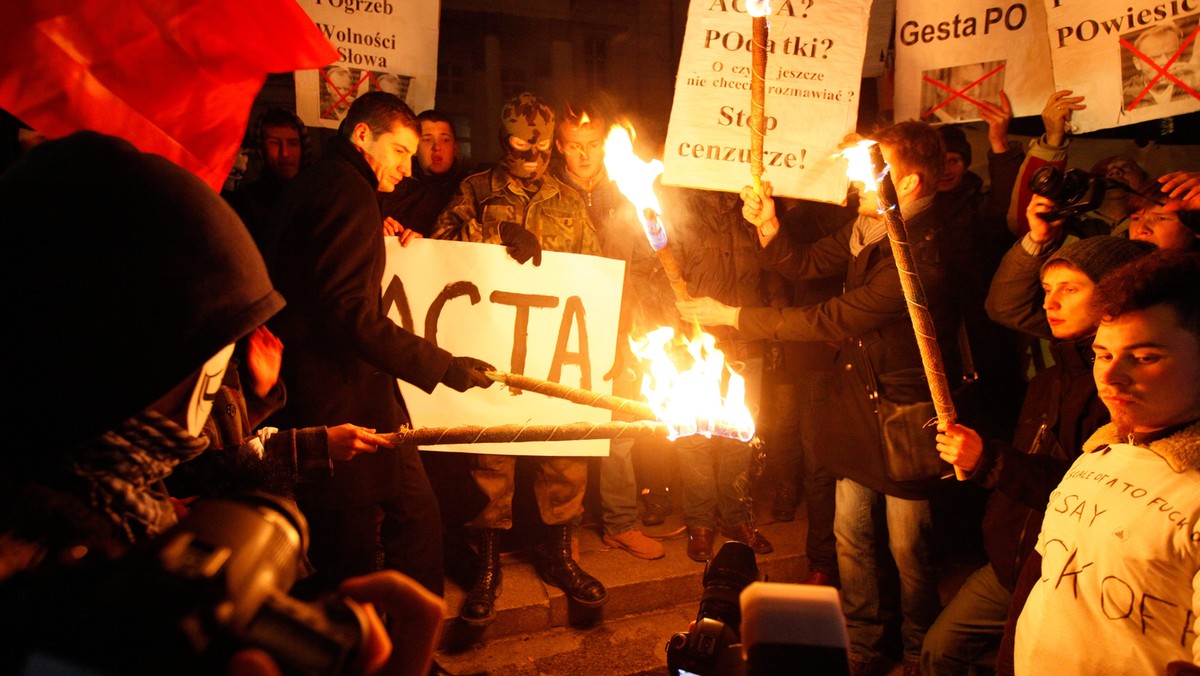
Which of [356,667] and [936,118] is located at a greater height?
[936,118]

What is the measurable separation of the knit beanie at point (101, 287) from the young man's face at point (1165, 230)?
3957 mm

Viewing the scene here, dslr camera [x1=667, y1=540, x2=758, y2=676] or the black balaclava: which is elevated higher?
the black balaclava

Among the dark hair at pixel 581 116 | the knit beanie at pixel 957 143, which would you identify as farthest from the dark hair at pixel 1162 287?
the dark hair at pixel 581 116

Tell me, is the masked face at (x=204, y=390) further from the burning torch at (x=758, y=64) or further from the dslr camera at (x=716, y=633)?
the burning torch at (x=758, y=64)

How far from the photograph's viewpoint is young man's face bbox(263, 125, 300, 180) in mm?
5473

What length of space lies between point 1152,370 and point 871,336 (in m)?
1.97

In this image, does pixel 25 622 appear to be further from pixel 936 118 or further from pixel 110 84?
pixel 936 118

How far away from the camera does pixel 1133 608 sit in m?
2.09

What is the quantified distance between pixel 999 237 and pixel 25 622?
589cm

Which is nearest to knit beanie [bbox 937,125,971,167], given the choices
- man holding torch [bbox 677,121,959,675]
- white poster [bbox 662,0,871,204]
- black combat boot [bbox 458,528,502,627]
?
white poster [bbox 662,0,871,204]

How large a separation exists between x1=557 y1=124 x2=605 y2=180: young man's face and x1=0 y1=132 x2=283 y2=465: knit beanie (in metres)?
3.76

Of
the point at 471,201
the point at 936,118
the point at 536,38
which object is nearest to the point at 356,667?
the point at 471,201

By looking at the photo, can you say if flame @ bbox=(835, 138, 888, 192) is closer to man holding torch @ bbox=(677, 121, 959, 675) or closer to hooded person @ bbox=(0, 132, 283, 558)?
man holding torch @ bbox=(677, 121, 959, 675)

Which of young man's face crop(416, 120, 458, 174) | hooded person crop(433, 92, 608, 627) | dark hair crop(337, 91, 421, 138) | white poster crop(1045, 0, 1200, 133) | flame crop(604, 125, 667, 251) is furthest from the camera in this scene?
young man's face crop(416, 120, 458, 174)
